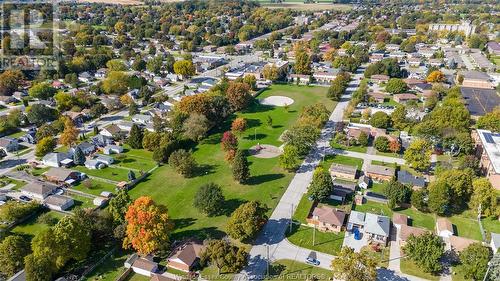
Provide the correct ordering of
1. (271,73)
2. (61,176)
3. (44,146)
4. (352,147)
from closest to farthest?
(61,176) → (44,146) → (352,147) → (271,73)

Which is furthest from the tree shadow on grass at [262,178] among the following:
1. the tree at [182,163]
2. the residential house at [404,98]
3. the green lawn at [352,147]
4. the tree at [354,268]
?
the residential house at [404,98]

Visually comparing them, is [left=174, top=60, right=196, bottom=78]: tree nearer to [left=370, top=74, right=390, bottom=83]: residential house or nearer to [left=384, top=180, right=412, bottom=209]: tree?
[left=370, top=74, right=390, bottom=83]: residential house

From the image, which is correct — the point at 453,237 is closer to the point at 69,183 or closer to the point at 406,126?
the point at 406,126

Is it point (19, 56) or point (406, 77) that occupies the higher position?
point (406, 77)

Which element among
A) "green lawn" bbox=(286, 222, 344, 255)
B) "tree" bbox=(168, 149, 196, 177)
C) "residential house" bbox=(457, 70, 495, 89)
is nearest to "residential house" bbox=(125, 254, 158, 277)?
→ "green lawn" bbox=(286, 222, 344, 255)

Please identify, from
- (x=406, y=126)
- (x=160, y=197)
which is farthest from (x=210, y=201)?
(x=406, y=126)

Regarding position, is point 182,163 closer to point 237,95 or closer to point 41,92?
point 237,95

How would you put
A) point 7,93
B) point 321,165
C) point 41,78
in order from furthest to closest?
point 41,78 < point 7,93 < point 321,165

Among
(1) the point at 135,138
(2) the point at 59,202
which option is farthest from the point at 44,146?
(2) the point at 59,202
